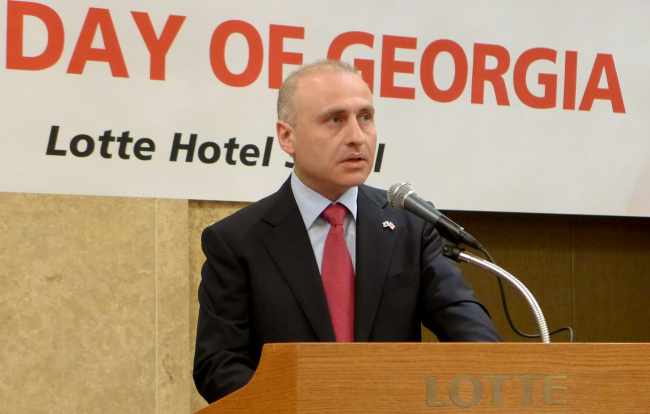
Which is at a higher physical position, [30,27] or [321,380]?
[30,27]

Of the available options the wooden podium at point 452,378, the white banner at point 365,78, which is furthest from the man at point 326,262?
the white banner at point 365,78

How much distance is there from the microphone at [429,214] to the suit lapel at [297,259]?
372 millimetres

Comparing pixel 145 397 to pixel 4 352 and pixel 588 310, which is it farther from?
pixel 588 310

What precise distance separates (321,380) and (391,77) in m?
2.03

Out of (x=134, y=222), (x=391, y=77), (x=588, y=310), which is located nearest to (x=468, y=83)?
(x=391, y=77)

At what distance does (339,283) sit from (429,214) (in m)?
0.46

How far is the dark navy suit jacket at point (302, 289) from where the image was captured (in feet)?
5.93

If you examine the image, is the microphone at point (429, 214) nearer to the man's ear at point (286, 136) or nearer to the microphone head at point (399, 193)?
the microphone head at point (399, 193)

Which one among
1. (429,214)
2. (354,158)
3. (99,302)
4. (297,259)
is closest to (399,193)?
(429,214)

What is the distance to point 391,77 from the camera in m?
2.98

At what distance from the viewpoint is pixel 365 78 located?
2.94 meters

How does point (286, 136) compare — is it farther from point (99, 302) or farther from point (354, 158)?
point (99, 302)

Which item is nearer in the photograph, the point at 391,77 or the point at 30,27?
the point at 30,27

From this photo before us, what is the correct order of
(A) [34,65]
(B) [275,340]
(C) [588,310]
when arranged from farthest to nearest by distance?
1. (C) [588,310]
2. (A) [34,65]
3. (B) [275,340]
